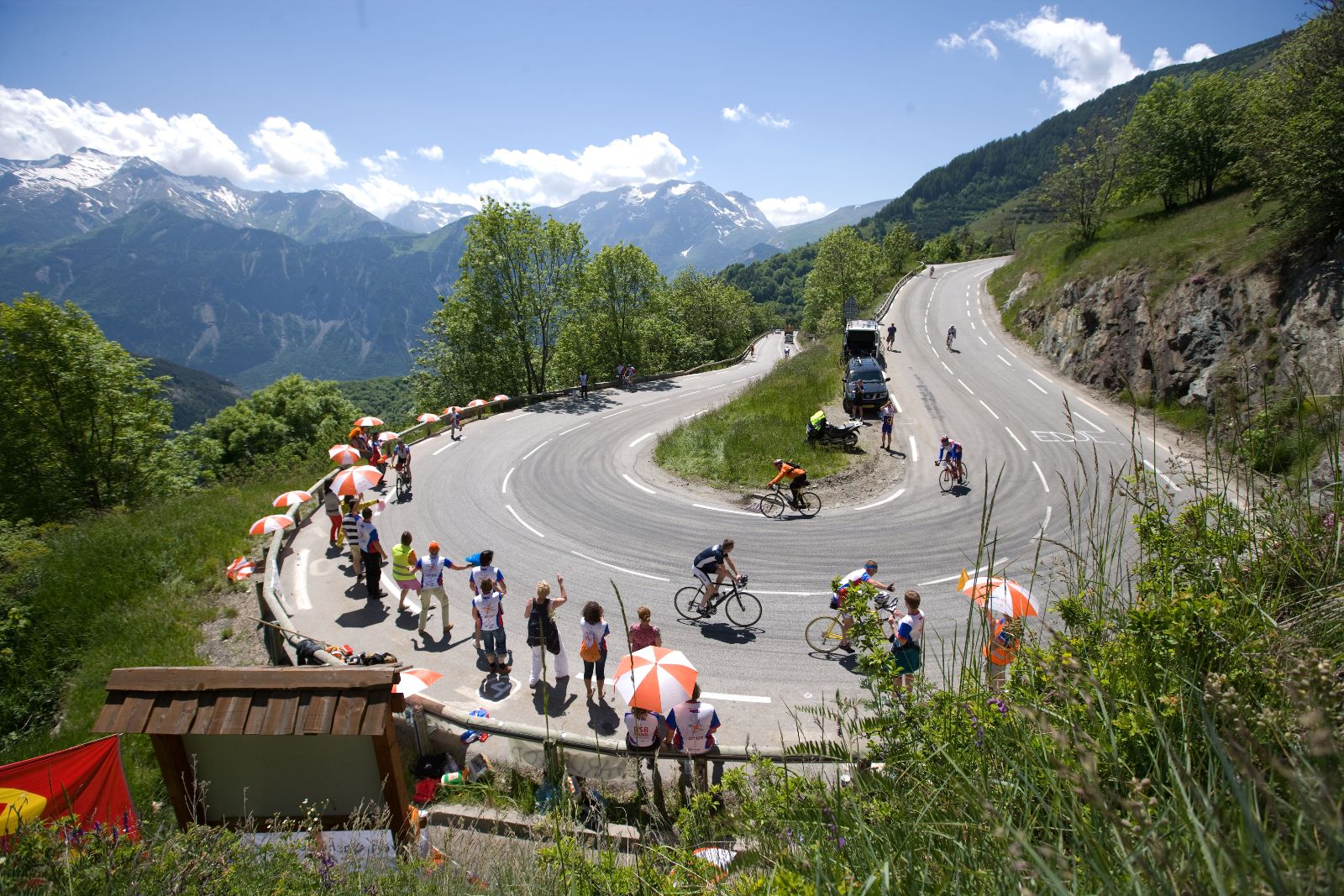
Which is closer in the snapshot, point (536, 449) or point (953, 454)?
point (953, 454)

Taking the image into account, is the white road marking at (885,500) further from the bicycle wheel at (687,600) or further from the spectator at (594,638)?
the spectator at (594,638)

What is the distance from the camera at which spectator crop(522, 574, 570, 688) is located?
29.3ft

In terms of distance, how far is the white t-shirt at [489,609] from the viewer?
1012 centimetres

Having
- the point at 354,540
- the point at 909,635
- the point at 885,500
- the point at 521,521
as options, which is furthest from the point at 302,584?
the point at 885,500

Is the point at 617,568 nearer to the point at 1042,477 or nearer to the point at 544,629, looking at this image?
the point at 544,629

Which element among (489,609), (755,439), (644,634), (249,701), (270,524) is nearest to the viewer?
(249,701)

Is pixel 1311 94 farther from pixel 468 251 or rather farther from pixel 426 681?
pixel 468 251

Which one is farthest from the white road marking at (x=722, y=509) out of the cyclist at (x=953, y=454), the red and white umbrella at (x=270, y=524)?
the red and white umbrella at (x=270, y=524)

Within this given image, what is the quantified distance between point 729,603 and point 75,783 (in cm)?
989

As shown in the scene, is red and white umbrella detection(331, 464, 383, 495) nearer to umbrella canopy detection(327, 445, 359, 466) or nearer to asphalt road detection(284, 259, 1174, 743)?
asphalt road detection(284, 259, 1174, 743)

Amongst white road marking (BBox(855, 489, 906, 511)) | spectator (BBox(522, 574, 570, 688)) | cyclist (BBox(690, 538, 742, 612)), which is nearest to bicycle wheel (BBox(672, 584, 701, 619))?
cyclist (BBox(690, 538, 742, 612))

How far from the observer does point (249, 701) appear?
5.99 meters

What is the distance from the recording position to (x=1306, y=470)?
347 cm

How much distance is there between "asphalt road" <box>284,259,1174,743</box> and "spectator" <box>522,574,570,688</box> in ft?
1.53
